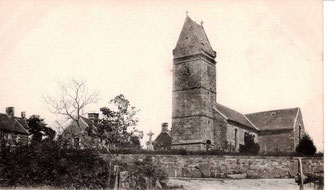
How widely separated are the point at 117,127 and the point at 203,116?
7691 millimetres

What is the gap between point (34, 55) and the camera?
45.5 feet

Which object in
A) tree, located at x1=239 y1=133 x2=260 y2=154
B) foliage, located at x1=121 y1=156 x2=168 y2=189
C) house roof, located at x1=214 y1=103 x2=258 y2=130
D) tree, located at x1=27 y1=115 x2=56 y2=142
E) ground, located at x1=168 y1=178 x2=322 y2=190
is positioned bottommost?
ground, located at x1=168 y1=178 x2=322 y2=190

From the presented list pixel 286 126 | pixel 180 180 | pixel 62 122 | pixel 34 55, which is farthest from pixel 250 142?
pixel 34 55

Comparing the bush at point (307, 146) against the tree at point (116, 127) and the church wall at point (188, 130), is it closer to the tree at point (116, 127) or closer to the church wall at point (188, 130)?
the tree at point (116, 127)

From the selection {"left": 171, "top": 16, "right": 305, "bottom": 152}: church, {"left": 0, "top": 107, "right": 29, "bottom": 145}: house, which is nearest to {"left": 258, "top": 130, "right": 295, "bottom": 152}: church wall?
{"left": 171, "top": 16, "right": 305, "bottom": 152}: church

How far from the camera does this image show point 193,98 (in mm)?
25844

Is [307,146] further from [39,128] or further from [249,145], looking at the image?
[249,145]

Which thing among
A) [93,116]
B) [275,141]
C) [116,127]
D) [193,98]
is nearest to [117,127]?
[116,127]

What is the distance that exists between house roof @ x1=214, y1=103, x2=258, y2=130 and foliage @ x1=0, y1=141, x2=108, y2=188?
47.0ft

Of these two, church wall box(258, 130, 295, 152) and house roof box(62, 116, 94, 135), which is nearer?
house roof box(62, 116, 94, 135)

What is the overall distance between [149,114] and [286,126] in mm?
17107

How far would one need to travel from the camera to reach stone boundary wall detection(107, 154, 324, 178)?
18031 millimetres

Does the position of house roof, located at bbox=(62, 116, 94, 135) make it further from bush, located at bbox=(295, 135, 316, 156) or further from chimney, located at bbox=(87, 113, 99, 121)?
bush, located at bbox=(295, 135, 316, 156)

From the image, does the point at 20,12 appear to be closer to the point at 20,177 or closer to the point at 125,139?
the point at 20,177
